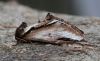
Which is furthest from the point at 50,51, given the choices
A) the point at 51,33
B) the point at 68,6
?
the point at 68,6

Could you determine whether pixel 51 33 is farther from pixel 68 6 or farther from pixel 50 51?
pixel 68 6

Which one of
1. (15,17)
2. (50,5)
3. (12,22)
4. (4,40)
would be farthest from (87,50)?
(50,5)

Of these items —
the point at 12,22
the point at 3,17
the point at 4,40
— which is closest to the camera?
the point at 4,40

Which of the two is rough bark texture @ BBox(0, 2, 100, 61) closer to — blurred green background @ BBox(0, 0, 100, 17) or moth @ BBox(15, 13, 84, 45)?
moth @ BBox(15, 13, 84, 45)

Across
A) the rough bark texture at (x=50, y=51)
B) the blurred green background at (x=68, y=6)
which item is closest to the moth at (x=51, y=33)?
the rough bark texture at (x=50, y=51)

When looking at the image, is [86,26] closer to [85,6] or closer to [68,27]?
[68,27]

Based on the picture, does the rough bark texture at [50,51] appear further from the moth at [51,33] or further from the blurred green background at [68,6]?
the blurred green background at [68,6]
